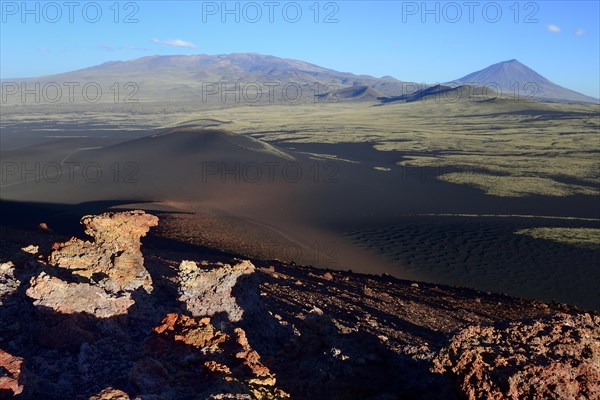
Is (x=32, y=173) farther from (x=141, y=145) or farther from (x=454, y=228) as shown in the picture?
(x=454, y=228)

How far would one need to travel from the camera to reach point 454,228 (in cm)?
2203

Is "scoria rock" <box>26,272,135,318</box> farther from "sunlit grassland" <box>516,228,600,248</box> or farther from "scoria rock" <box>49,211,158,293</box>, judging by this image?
"sunlit grassland" <box>516,228,600,248</box>

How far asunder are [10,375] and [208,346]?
5.79 ft

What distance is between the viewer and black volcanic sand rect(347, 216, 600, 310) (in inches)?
622

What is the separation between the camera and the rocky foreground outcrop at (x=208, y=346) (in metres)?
4.13

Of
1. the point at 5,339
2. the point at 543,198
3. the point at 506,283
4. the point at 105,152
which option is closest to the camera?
the point at 5,339

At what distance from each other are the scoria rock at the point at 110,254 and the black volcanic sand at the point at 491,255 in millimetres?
11562

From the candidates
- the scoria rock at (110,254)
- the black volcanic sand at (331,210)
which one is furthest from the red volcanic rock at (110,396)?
the black volcanic sand at (331,210)

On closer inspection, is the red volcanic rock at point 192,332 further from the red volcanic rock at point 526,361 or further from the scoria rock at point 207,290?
the red volcanic rock at point 526,361

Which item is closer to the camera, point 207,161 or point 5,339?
point 5,339

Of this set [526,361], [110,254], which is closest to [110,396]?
[526,361]

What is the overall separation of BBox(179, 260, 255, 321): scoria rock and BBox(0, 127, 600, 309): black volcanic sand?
1098 centimetres

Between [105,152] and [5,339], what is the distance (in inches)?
1537

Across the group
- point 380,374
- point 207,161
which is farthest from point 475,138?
point 380,374
